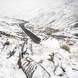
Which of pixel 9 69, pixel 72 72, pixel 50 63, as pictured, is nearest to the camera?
pixel 9 69

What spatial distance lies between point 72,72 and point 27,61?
3675mm

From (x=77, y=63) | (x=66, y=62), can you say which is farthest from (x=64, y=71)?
(x=77, y=63)

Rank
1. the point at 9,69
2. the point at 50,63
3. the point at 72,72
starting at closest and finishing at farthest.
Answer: the point at 9,69, the point at 72,72, the point at 50,63

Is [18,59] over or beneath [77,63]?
over

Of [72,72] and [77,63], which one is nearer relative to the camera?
[72,72]

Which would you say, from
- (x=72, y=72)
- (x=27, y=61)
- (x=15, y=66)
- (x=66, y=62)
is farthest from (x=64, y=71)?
(x=15, y=66)

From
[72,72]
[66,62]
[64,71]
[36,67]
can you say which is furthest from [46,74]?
[66,62]

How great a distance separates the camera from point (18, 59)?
7.71 metres

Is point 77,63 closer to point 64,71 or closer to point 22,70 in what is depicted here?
point 64,71

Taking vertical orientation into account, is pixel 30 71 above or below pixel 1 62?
below

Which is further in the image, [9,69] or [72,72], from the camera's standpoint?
[72,72]

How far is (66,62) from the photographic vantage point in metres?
7.86

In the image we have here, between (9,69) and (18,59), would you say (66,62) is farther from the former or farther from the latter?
(9,69)

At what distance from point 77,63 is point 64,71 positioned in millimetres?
1900
